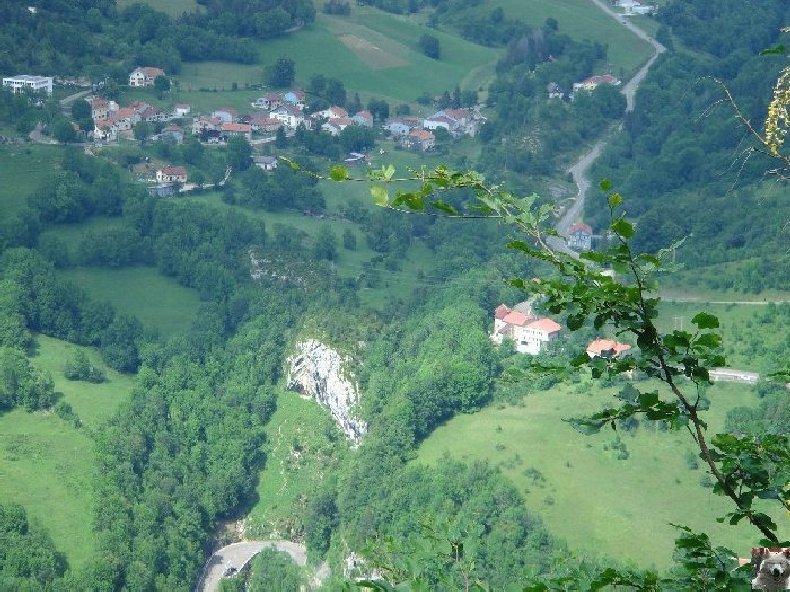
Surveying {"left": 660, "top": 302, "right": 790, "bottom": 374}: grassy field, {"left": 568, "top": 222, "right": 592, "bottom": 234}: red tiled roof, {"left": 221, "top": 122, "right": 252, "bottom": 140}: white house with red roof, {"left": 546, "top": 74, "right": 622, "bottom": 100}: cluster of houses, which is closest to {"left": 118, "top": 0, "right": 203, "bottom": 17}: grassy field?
{"left": 221, "top": 122, "right": 252, "bottom": 140}: white house with red roof

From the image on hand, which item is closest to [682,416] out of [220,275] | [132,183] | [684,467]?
[684,467]

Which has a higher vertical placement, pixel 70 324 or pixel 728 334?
pixel 728 334

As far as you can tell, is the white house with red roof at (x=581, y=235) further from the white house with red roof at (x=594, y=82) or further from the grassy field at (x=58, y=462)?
the white house with red roof at (x=594, y=82)

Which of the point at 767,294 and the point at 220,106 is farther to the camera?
the point at 220,106

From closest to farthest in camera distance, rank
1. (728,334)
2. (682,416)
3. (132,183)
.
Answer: (682,416)
(728,334)
(132,183)

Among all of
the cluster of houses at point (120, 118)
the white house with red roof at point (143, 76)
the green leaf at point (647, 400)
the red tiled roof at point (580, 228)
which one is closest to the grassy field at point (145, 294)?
the cluster of houses at point (120, 118)

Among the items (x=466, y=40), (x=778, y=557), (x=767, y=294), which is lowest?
(x=466, y=40)

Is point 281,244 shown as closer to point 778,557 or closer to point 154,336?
point 154,336
